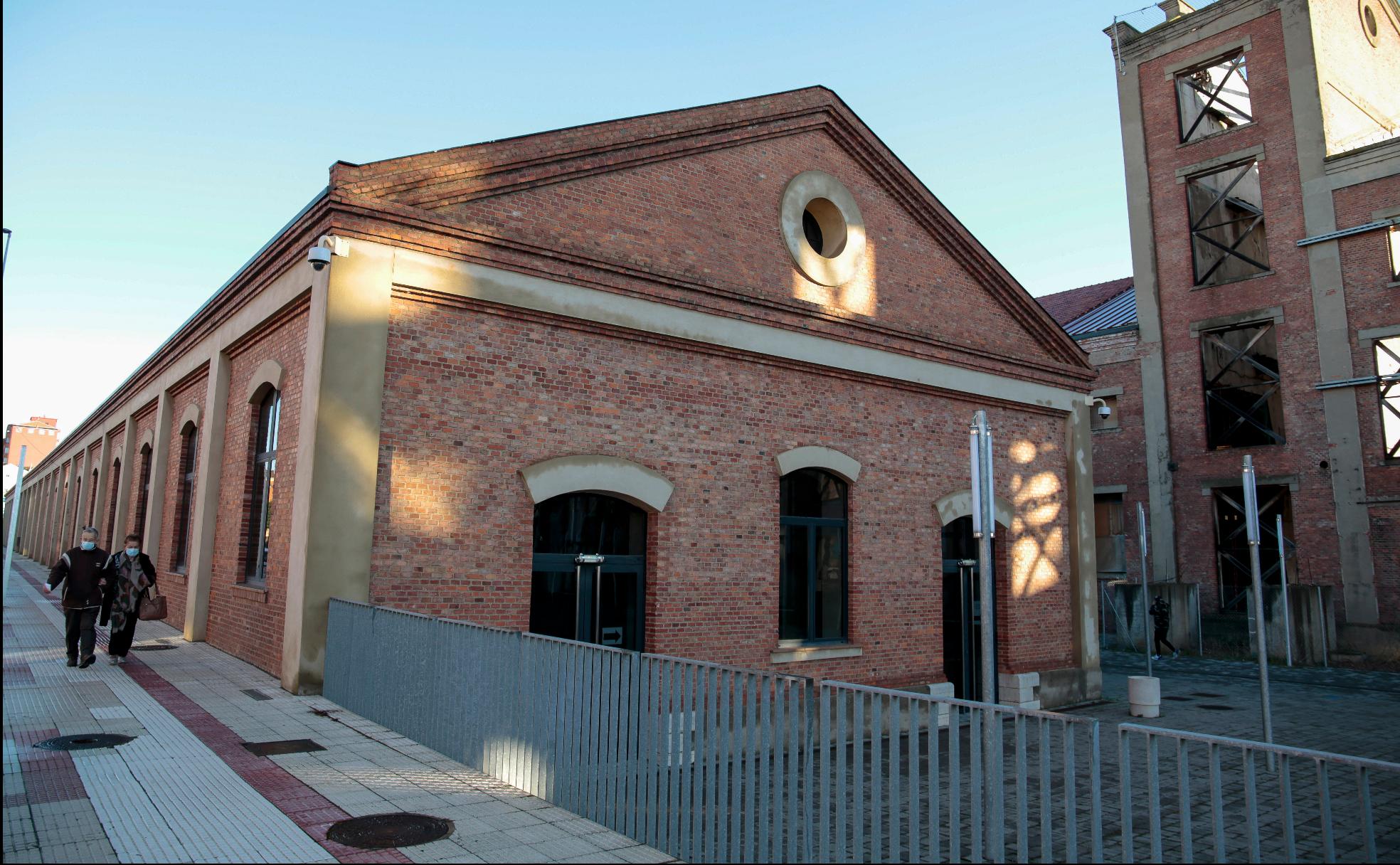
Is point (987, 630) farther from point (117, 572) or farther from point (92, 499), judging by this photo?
point (92, 499)

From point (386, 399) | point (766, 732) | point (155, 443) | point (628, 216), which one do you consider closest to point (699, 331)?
point (628, 216)

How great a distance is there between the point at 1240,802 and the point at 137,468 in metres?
21.7

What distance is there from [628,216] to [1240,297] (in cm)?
2030

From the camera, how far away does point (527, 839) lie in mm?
5445

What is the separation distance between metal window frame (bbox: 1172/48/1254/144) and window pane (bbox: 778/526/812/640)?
20857 mm

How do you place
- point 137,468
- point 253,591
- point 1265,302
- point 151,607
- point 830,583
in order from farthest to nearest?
point 1265,302 → point 137,468 → point 830,583 → point 151,607 → point 253,591

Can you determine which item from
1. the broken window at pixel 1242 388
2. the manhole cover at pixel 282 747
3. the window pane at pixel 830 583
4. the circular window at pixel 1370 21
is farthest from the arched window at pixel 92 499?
the circular window at pixel 1370 21

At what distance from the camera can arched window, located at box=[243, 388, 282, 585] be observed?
38.9 ft

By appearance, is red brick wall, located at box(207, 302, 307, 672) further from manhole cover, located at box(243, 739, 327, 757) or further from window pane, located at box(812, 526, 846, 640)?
window pane, located at box(812, 526, 846, 640)

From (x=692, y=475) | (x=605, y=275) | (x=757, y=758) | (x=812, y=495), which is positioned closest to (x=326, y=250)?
(x=605, y=275)

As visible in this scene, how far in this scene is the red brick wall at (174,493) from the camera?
15141mm

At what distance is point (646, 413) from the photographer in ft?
37.4

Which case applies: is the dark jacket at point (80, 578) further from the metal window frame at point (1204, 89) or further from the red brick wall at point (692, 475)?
the metal window frame at point (1204, 89)

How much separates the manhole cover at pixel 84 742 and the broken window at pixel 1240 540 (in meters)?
24.9
